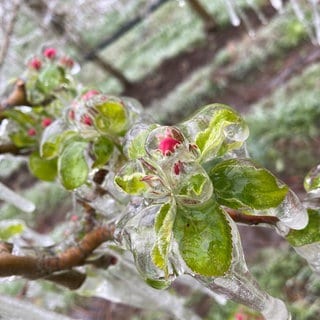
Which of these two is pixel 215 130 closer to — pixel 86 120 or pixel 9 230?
pixel 86 120

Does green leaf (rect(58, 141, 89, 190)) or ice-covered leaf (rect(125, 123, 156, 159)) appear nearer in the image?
ice-covered leaf (rect(125, 123, 156, 159))

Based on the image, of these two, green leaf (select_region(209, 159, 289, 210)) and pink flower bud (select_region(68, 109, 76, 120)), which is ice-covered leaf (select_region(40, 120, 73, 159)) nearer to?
pink flower bud (select_region(68, 109, 76, 120))

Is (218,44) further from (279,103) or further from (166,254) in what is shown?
(166,254)

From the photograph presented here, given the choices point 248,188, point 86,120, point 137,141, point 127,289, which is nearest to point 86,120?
point 86,120

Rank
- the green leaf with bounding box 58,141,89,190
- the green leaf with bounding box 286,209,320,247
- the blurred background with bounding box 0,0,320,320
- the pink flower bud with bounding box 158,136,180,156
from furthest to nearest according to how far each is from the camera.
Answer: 1. the blurred background with bounding box 0,0,320,320
2. the green leaf with bounding box 58,141,89,190
3. the green leaf with bounding box 286,209,320,247
4. the pink flower bud with bounding box 158,136,180,156

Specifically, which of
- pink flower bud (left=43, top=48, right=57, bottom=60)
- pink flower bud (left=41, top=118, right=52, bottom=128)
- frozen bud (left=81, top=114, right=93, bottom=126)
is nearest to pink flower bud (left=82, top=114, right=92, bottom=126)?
frozen bud (left=81, top=114, right=93, bottom=126)

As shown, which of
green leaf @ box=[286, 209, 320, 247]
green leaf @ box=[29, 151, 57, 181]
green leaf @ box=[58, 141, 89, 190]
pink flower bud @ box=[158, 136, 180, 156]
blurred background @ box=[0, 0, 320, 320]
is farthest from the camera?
blurred background @ box=[0, 0, 320, 320]

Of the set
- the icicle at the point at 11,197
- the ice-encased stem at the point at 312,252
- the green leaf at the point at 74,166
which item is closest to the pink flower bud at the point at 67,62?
the icicle at the point at 11,197
